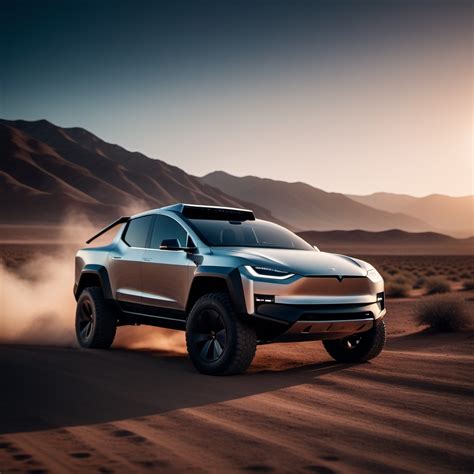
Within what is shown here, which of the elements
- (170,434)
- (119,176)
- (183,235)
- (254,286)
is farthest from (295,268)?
(119,176)

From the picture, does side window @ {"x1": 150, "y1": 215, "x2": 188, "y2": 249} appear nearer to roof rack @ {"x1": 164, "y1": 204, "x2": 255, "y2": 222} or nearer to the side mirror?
roof rack @ {"x1": 164, "y1": 204, "x2": 255, "y2": 222}

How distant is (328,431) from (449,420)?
3.85 ft

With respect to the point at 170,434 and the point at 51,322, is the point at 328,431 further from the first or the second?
the point at 51,322

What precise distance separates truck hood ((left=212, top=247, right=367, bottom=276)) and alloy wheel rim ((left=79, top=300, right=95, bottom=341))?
3035mm

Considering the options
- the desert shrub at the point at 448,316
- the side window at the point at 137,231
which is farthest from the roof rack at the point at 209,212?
the desert shrub at the point at 448,316

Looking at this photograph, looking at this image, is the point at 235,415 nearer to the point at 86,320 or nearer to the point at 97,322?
the point at 97,322

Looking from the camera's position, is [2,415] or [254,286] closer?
[2,415]

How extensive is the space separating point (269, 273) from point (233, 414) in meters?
2.07

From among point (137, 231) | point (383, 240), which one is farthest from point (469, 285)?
point (383, 240)

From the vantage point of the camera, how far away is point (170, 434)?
5.45 m

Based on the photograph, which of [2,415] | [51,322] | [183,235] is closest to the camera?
[2,415]

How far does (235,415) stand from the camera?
6133 millimetres

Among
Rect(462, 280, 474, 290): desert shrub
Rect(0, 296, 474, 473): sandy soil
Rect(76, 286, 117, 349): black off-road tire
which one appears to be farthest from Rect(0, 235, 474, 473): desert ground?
Rect(462, 280, 474, 290): desert shrub

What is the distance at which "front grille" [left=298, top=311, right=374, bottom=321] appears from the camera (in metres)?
7.81
